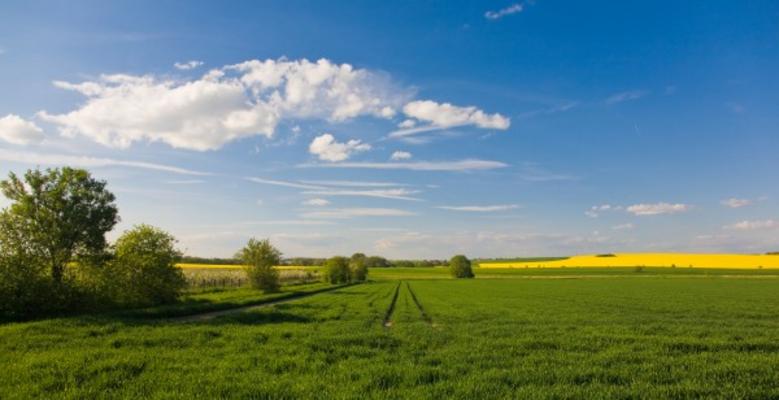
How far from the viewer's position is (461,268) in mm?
134000

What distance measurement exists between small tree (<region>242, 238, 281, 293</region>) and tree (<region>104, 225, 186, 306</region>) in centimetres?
2181

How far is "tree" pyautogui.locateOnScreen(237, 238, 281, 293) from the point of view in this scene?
208 ft

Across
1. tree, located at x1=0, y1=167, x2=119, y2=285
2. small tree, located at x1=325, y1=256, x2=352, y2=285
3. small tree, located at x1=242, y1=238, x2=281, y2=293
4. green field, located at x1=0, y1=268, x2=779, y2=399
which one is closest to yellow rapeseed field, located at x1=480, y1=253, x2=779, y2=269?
small tree, located at x1=325, y1=256, x2=352, y2=285

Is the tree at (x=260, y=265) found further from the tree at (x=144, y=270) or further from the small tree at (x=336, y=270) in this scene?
the small tree at (x=336, y=270)

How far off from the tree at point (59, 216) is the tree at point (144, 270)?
81.9 inches

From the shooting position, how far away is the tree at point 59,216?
3328cm

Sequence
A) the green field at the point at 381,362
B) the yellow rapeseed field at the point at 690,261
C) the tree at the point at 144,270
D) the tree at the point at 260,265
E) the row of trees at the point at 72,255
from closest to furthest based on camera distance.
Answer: the green field at the point at 381,362
the row of trees at the point at 72,255
the tree at the point at 144,270
the tree at the point at 260,265
the yellow rapeseed field at the point at 690,261

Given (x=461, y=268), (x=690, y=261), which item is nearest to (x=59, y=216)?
(x=461, y=268)

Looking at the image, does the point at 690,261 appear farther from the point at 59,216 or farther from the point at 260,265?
the point at 59,216

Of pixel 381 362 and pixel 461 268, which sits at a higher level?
pixel 381 362

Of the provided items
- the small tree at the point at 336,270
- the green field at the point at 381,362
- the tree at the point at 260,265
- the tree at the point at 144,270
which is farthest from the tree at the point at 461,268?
the green field at the point at 381,362

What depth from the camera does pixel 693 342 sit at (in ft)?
56.1

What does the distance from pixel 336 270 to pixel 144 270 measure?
67.5 metres

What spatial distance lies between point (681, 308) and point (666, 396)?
3252 cm
